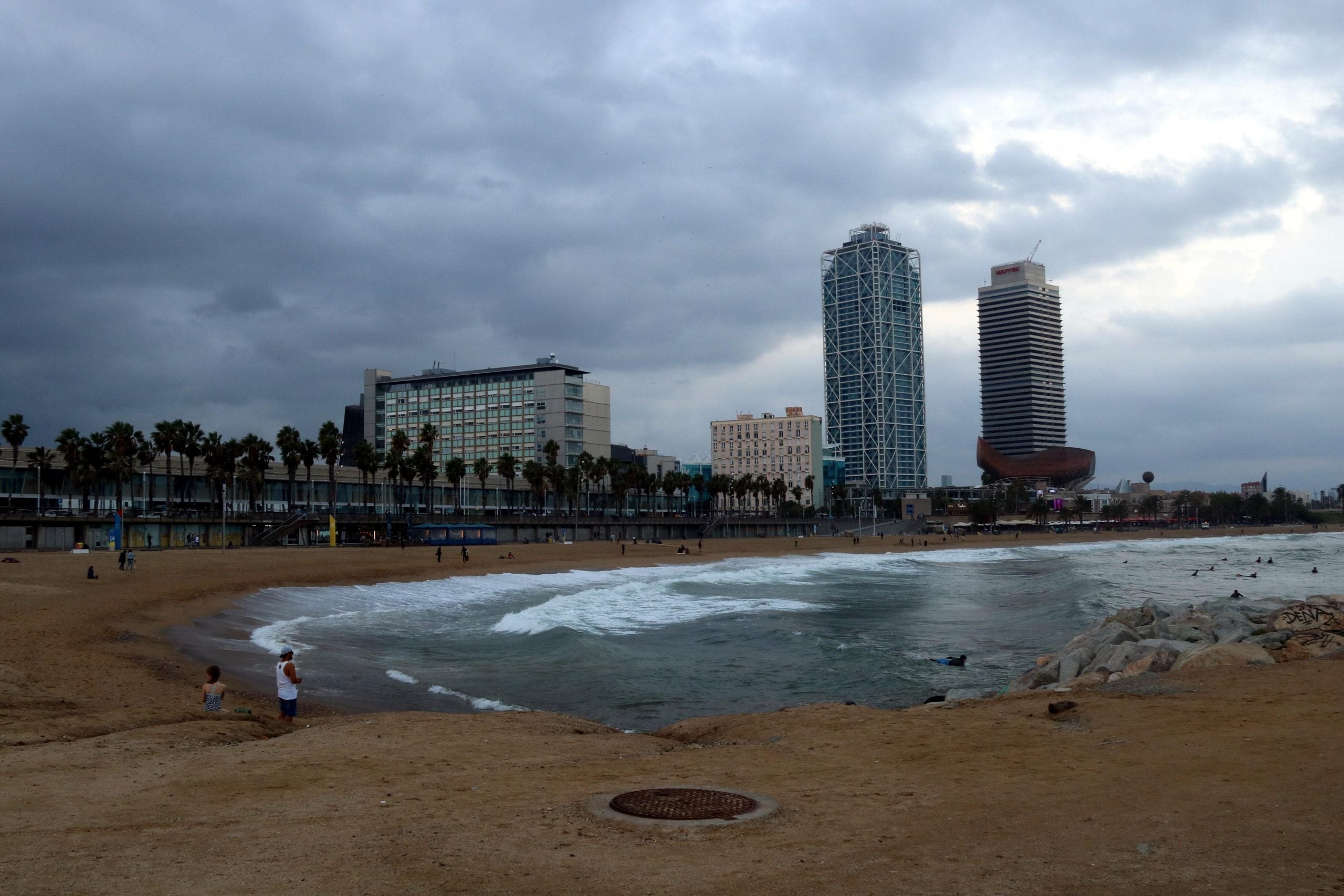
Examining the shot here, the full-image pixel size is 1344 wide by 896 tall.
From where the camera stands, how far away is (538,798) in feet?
29.4

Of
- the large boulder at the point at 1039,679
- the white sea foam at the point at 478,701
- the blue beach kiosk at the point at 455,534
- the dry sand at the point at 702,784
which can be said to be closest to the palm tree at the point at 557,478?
the blue beach kiosk at the point at 455,534

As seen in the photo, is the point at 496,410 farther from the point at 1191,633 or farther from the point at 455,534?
the point at 1191,633

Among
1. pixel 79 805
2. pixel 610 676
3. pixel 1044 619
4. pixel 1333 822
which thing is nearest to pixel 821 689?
pixel 610 676

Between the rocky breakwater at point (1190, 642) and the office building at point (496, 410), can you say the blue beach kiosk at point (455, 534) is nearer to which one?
the office building at point (496, 410)

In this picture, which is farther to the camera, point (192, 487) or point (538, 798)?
point (192, 487)

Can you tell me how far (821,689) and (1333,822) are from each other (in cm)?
1427

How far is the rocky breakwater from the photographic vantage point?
17.0 meters

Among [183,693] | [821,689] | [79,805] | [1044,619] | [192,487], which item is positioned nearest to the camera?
[79,805]

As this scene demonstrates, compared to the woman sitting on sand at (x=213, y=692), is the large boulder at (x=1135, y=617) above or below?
below

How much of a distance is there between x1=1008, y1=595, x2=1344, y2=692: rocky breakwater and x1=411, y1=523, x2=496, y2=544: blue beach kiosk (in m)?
71.0

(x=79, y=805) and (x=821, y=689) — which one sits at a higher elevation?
(x=79, y=805)

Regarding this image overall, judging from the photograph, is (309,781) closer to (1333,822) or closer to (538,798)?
(538,798)

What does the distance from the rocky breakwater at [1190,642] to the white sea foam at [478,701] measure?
986cm

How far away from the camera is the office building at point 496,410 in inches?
6284
